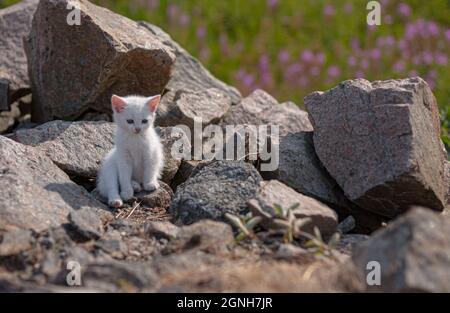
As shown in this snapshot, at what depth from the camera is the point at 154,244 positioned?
16.1ft

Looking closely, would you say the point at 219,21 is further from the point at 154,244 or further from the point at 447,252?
the point at 447,252

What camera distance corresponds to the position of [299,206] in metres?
5.09

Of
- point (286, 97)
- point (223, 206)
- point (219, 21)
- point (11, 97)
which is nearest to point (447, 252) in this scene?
point (223, 206)

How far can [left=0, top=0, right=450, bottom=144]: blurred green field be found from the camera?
11156 millimetres

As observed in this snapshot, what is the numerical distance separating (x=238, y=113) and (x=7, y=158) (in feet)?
8.87

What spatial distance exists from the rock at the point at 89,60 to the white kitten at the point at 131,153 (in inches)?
30.9

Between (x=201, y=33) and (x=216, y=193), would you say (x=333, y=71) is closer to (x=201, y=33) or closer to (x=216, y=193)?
(x=201, y=33)

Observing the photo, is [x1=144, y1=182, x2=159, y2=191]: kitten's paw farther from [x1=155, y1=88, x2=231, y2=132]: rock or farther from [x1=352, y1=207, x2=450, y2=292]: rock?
[x1=352, y1=207, x2=450, y2=292]: rock

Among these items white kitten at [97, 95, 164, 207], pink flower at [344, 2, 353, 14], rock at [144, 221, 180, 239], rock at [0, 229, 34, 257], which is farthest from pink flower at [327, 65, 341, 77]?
rock at [0, 229, 34, 257]

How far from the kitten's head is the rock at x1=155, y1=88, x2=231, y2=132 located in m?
1.17

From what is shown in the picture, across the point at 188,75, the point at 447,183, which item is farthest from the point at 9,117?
the point at 447,183

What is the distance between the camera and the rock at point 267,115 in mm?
7363

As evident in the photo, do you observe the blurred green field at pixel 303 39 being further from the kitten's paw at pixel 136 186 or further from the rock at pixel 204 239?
the rock at pixel 204 239

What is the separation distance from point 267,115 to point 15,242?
3.57 meters
